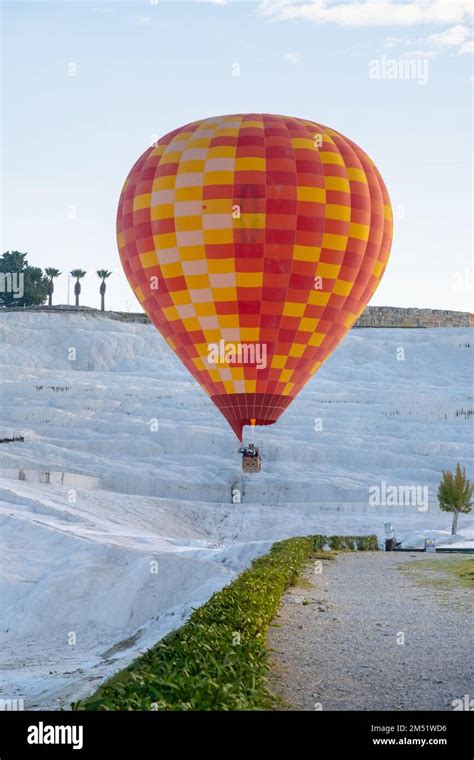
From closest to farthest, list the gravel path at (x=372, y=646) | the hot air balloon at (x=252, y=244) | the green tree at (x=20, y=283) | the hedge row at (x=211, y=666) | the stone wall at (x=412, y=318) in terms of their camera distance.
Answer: the hedge row at (x=211, y=666) < the gravel path at (x=372, y=646) < the hot air balloon at (x=252, y=244) < the stone wall at (x=412, y=318) < the green tree at (x=20, y=283)

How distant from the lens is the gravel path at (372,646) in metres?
15.4

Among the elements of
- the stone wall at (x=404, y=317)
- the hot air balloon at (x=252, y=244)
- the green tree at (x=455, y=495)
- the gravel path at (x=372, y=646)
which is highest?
the stone wall at (x=404, y=317)

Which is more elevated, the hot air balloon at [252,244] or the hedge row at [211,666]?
the hot air balloon at [252,244]

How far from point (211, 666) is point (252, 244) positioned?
57.8ft

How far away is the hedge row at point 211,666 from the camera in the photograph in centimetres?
1291

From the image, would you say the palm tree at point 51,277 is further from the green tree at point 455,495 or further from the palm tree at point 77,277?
the green tree at point 455,495

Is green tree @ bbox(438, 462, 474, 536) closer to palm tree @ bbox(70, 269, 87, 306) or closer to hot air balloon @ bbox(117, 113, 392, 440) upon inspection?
hot air balloon @ bbox(117, 113, 392, 440)

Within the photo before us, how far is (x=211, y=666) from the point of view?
14.8 m

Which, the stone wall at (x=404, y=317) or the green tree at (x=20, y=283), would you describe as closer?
the stone wall at (x=404, y=317)

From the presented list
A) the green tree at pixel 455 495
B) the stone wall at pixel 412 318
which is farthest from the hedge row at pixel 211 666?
the stone wall at pixel 412 318

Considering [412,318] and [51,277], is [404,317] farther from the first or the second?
[51,277]

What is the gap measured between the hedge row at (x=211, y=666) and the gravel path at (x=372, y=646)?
0.44 metres

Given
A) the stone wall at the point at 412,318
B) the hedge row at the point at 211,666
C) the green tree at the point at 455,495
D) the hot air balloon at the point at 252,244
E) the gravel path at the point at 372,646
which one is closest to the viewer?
the hedge row at the point at 211,666
